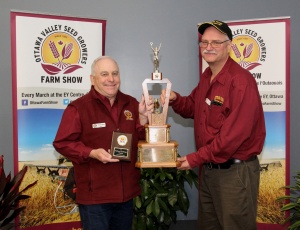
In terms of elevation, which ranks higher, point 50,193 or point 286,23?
point 286,23

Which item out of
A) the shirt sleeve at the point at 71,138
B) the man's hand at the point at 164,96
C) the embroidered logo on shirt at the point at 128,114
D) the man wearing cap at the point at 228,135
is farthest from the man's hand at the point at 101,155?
the man's hand at the point at 164,96

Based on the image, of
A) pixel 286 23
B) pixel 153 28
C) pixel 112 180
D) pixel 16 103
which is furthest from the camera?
pixel 153 28

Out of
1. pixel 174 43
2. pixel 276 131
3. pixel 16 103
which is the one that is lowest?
pixel 276 131

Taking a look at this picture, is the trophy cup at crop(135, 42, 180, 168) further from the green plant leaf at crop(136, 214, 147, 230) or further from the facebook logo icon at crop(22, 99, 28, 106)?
the facebook logo icon at crop(22, 99, 28, 106)

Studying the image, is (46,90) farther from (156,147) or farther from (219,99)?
(219,99)

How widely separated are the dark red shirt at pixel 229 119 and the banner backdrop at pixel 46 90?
1.50 m

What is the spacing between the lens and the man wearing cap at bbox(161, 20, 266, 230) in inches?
93.8

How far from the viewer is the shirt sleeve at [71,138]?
2225mm

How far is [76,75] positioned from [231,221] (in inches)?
80.7

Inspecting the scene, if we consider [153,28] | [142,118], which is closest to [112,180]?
[142,118]

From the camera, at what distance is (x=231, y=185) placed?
97.3 inches

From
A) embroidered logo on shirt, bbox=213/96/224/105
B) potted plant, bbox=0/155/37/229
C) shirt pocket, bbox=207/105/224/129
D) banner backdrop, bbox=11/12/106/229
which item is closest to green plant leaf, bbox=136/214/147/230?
banner backdrop, bbox=11/12/106/229

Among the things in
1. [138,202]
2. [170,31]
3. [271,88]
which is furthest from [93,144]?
[170,31]

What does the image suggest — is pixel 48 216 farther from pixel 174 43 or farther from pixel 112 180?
pixel 174 43
